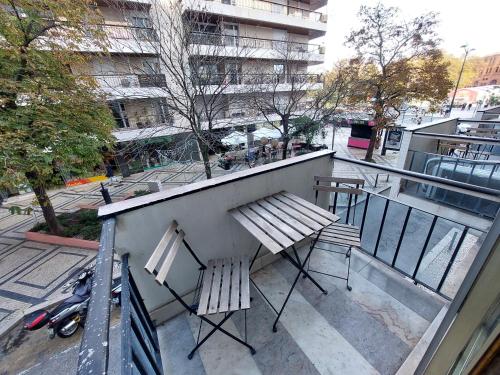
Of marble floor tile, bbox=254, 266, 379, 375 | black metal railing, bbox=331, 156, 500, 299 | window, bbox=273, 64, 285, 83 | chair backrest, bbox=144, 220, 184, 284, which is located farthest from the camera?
window, bbox=273, 64, 285, 83

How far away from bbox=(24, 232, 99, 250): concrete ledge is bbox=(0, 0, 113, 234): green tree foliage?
5.00ft

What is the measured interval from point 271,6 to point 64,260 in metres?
19.3

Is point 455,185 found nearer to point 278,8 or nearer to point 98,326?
point 98,326

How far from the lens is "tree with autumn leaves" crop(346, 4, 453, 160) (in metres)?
9.62

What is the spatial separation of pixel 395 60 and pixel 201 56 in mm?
10023

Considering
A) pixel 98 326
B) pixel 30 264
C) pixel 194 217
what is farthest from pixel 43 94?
pixel 98 326

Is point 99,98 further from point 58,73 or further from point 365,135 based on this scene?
point 365,135

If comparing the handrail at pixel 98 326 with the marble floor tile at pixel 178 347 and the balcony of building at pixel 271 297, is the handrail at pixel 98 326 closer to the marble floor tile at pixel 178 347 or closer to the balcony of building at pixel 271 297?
the balcony of building at pixel 271 297

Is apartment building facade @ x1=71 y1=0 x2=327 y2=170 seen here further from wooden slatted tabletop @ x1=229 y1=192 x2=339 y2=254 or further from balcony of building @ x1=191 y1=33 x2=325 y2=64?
wooden slatted tabletop @ x1=229 y1=192 x2=339 y2=254

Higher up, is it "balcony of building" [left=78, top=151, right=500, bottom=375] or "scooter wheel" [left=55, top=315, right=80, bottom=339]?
"balcony of building" [left=78, top=151, right=500, bottom=375]

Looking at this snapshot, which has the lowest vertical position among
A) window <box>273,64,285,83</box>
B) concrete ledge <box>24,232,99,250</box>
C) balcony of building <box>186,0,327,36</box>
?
concrete ledge <box>24,232,99,250</box>

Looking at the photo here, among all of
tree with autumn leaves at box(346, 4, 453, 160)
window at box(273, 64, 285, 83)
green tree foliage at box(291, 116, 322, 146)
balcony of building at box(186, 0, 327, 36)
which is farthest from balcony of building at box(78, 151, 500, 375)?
balcony of building at box(186, 0, 327, 36)

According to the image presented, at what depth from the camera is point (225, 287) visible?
6.08 ft

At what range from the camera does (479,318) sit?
660 mm
